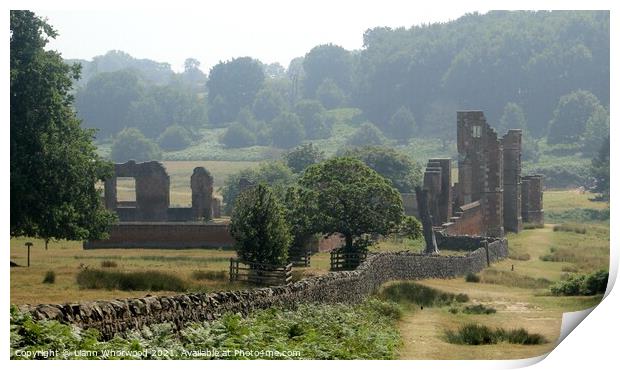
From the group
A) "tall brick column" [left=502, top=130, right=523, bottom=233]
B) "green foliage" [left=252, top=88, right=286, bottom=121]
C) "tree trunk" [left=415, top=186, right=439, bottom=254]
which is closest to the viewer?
"tree trunk" [left=415, top=186, right=439, bottom=254]

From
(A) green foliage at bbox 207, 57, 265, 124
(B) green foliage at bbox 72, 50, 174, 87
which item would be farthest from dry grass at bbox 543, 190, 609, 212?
(B) green foliage at bbox 72, 50, 174, 87

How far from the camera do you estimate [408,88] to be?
13425 cm

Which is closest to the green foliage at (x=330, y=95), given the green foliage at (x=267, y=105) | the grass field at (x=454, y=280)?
the green foliage at (x=267, y=105)

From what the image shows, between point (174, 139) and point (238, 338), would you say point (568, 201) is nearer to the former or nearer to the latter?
point (174, 139)

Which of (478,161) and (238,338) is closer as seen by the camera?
(238,338)

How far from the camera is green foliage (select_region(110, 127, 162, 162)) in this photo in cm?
9462

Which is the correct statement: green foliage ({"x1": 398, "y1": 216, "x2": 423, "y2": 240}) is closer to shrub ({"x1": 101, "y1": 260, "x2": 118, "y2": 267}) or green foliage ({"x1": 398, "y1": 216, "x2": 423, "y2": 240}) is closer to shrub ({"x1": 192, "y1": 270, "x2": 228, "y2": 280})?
shrub ({"x1": 192, "y1": 270, "x2": 228, "y2": 280})

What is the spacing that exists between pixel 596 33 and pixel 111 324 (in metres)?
112

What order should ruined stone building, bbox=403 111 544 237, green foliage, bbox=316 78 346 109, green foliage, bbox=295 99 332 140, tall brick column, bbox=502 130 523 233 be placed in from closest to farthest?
1. ruined stone building, bbox=403 111 544 237
2. tall brick column, bbox=502 130 523 233
3. green foliage, bbox=295 99 332 140
4. green foliage, bbox=316 78 346 109

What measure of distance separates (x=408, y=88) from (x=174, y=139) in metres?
33.0

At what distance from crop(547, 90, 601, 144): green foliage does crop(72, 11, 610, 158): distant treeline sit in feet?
0.41

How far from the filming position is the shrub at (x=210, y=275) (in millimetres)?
35700

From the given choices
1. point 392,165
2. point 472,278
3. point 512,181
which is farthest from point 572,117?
point 472,278

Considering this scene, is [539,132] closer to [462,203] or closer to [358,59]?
[358,59]
